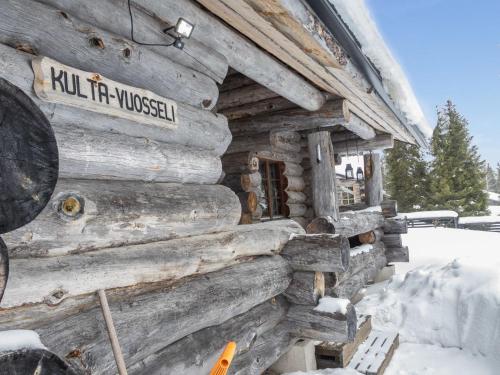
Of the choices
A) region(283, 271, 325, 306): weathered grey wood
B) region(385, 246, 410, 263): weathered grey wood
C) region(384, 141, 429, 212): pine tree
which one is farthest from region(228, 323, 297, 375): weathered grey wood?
region(384, 141, 429, 212): pine tree

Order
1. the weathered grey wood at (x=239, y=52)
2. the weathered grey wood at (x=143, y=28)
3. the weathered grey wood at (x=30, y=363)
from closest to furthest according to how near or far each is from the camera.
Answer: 1. the weathered grey wood at (x=30, y=363)
2. the weathered grey wood at (x=143, y=28)
3. the weathered grey wood at (x=239, y=52)

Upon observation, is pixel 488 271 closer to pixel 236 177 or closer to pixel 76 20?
pixel 236 177

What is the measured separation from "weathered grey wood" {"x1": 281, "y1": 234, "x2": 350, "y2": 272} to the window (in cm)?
377

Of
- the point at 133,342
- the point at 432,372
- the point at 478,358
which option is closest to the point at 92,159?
the point at 133,342

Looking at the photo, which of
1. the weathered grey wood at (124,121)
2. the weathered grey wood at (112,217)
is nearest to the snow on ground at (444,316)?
the weathered grey wood at (112,217)

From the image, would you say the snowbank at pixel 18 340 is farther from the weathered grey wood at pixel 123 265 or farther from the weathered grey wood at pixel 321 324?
the weathered grey wood at pixel 321 324

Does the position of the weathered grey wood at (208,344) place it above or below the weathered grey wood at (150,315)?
below

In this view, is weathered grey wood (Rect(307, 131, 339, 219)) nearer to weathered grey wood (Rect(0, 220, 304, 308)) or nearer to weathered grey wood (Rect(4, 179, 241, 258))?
weathered grey wood (Rect(0, 220, 304, 308))

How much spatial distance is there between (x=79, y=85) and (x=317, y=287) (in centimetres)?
313

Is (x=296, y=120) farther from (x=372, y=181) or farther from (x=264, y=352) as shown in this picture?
(x=372, y=181)

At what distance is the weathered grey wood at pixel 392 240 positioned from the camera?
9.18 metres

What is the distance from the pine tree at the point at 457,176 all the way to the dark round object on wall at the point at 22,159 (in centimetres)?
2733

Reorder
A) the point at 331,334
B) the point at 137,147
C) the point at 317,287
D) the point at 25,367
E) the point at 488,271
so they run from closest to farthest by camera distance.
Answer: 1. the point at 25,367
2. the point at 137,147
3. the point at 331,334
4. the point at 317,287
5. the point at 488,271

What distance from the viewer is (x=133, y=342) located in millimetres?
2166
